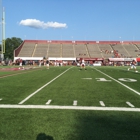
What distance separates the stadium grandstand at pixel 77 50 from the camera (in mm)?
85062

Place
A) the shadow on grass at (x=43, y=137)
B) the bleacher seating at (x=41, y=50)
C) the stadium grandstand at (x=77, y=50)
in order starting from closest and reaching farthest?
the shadow on grass at (x=43, y=137)
the stadium grandstand at (x=77, y=50)
the bleacher seating at (x=41, y=50)

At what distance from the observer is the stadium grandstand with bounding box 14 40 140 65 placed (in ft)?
279

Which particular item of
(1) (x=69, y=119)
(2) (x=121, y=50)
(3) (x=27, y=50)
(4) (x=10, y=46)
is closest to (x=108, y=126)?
(1) (x=69, y=119)

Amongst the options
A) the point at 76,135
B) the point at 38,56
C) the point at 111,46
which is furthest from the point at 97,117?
the point at 111,46


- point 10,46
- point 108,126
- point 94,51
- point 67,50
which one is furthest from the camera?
point 10,46

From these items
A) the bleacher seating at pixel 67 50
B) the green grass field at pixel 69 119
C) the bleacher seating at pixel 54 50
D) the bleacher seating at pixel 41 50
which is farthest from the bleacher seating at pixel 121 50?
the green grass field at pixel 69 119

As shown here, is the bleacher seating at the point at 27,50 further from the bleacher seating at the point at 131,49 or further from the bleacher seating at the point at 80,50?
the bleacher seating at the point at 131,49

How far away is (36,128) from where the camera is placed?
4602 mm

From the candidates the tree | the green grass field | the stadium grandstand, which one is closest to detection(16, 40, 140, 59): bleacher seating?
the stadium grandstand

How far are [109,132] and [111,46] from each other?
94.1 metres

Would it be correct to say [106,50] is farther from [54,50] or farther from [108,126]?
[108,126]

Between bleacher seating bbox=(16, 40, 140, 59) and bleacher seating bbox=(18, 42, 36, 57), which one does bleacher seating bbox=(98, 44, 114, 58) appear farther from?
bleacher seating bbox=(18, 42, 36, 57)

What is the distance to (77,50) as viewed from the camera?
91.7m

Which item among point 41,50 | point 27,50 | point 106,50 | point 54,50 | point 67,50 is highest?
point 106,50
